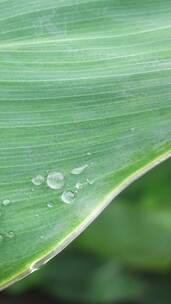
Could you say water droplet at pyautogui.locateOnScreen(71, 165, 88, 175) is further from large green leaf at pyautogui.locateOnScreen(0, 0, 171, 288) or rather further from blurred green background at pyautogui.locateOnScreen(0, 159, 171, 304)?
blurred green background at pyautogui.locateOnScreen(0, 159, 171, 304)

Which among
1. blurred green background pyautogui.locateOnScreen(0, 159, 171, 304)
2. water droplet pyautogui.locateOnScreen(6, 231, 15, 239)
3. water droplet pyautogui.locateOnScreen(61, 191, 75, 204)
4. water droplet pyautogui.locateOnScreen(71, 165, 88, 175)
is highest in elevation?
water droplet pyautogui.locateOnScreen(71, 165, 88, 175)

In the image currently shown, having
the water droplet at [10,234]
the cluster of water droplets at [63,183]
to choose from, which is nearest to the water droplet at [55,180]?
the cluster of water droplets at [63,183]

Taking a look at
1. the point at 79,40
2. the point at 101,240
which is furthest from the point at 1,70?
the point at 101,240

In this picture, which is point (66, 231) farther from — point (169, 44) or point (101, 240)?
point (101, 240)

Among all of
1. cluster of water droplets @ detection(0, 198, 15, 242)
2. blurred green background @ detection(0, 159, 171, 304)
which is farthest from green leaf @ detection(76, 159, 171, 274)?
cluster of water droplets @ detection(0, 198, 15, 242)

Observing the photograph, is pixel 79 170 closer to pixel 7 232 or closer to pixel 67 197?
pixel 67 197

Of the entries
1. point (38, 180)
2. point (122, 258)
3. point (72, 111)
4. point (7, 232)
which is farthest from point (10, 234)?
point (122, 258)

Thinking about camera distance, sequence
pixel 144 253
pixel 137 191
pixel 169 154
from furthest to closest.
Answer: pixel 137 191, pixel 144 253, pixel 169 154
